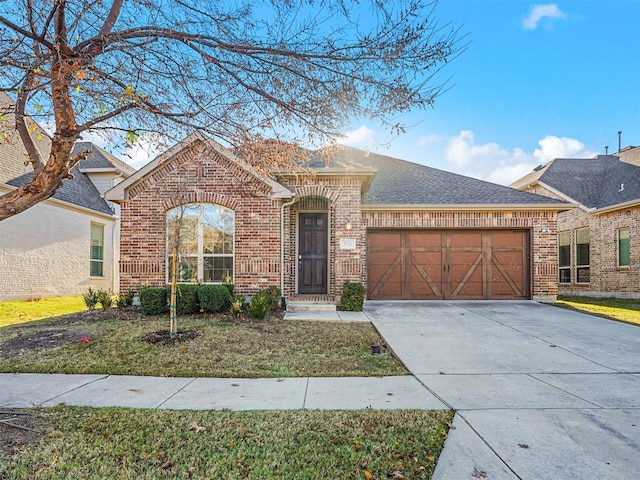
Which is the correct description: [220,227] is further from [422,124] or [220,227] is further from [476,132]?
[476,132]

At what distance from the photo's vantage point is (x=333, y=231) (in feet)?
36.4

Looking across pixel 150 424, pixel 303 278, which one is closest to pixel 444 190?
pixel 303 278

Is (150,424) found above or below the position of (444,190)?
below

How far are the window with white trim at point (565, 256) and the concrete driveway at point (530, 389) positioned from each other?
31.0 feet

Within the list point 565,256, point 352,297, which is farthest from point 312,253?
point 565,256

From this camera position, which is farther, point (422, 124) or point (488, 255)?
point (488, 255)

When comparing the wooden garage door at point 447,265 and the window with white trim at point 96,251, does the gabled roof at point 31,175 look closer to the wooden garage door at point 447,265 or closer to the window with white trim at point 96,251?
the window with white trim at point 96,251

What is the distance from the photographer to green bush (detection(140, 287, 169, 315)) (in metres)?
8.90

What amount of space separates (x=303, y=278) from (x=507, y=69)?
25.9 ft

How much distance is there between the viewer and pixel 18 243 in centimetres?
1191

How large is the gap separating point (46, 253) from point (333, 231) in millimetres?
10067

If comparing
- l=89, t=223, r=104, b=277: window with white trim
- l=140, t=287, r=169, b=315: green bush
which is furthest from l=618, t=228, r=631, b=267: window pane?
l=89, t=223, r=104, b=277: window with white trim

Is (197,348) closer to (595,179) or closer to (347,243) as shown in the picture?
(347,243)

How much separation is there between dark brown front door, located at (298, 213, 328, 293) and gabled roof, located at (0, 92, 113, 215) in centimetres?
738
